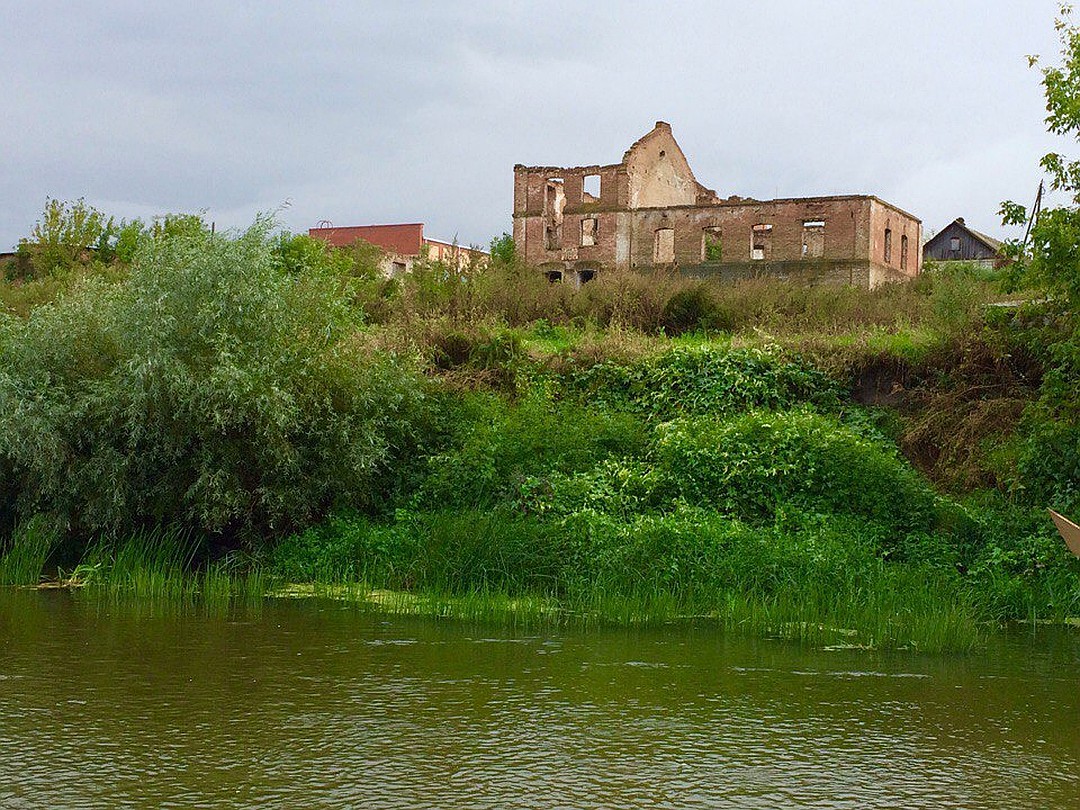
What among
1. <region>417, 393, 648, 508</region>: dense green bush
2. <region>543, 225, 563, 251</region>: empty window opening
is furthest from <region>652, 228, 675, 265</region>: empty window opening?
<region>417, 393, 648, 508</region>: dense green bush

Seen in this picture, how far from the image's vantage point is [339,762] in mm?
7789

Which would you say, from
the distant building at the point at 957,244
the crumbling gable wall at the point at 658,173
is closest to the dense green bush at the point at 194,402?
the crumbling gable wall at the point at 658,173

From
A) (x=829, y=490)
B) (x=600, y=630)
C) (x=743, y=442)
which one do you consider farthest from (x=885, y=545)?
(x=600, y=630)

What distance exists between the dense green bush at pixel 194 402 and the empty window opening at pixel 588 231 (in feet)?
110

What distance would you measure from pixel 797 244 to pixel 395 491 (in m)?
31.8

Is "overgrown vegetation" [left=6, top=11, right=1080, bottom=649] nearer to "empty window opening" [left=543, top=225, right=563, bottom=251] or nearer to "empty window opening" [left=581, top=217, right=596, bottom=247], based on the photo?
"empty window opening" [left=581, top=217, right=596, bottom=247]

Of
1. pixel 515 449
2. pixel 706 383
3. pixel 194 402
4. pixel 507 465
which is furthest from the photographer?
pixel 706 383

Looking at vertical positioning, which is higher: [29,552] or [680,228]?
[680,228]

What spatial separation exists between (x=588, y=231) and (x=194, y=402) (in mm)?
36140

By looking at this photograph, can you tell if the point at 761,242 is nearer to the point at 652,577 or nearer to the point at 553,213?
the point at 553,213

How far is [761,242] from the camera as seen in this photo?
50031 mm

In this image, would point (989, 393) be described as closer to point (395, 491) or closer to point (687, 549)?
point (687, 549)

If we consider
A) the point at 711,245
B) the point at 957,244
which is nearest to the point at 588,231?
the point at 711,245

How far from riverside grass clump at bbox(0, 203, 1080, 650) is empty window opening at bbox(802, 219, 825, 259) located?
26.7 metres
